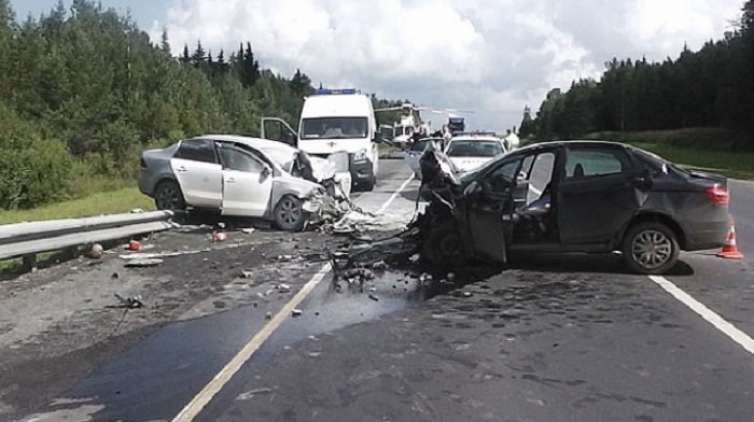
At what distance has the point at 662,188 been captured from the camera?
10484 mm

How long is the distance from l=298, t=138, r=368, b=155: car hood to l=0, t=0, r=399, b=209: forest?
8.43 m

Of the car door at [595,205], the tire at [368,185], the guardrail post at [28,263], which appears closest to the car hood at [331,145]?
the tire at [368,185]

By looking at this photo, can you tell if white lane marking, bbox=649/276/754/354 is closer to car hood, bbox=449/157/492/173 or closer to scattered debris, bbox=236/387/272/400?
scattered debris, bbox=236/387/272/400

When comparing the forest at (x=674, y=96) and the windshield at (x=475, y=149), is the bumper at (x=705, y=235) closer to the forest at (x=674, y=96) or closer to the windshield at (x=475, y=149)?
the windshield at (x=475, y=149)

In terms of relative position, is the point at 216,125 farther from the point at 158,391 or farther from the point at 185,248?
the point at 158,391

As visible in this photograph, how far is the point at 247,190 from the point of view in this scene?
1563 centimetres

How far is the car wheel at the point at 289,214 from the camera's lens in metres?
15.4

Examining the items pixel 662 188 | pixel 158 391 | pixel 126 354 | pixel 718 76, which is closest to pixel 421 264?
pixel 662 188

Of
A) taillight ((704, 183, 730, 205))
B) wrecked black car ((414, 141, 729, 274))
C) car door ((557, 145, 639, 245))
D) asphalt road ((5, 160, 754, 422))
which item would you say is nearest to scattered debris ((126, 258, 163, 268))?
asphalt road ((5, 160, 754, 422))

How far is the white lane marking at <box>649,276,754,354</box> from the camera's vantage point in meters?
7.20

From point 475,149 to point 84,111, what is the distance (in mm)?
31622

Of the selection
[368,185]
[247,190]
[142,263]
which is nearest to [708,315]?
[142,263]

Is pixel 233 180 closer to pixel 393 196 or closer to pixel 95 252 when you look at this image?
pixel 95 252

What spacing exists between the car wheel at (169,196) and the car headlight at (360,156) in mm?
9240
